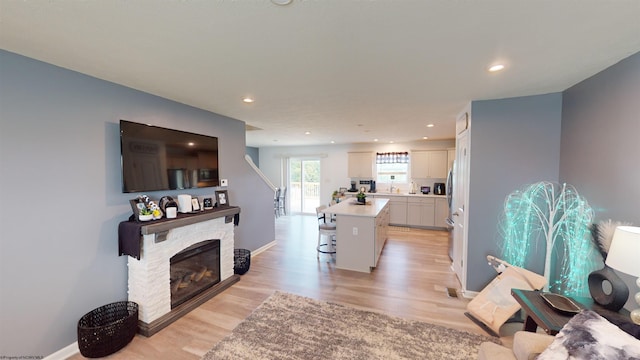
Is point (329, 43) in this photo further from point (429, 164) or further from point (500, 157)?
point (429, 164)

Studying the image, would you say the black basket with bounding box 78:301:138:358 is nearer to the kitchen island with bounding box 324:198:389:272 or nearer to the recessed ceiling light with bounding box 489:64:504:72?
the kitchen island with bounding box 324:198:389:272

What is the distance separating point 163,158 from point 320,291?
7.95 ft

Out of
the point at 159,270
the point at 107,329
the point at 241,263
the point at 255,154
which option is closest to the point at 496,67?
the point at 159,270

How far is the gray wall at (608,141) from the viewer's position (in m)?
1.70

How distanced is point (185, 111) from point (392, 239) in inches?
184

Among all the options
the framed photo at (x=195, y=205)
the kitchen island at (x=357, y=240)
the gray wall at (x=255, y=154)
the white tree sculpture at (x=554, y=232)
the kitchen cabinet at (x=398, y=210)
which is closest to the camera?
the white tree sculpture at (x=554, y=232)

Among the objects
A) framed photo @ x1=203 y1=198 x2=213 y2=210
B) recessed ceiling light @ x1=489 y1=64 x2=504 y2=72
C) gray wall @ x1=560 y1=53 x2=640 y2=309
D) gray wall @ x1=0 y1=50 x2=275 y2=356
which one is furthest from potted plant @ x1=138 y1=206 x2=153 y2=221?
gray wall @ x1=560 y1=53 x2=640 y2=309

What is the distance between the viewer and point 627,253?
52.1 inches

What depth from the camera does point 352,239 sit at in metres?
3.73

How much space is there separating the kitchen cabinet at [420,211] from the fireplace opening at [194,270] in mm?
4931

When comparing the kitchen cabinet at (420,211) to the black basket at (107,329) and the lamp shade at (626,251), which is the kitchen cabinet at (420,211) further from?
the black basket at (107,329)

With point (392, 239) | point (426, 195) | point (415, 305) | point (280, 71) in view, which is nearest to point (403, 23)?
point (280, 71)

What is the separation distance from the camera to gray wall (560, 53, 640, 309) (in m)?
1.70

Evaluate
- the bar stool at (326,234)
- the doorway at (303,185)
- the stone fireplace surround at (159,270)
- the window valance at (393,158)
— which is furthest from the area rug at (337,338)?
the doorway at (303,185)
